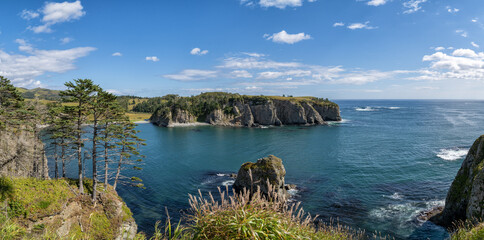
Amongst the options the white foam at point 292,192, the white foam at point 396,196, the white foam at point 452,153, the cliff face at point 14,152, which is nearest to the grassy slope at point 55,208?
the cliff face at point 14,152

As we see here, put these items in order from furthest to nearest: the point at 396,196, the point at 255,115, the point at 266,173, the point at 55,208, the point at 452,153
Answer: the point at 255,115 < the point at 452,153 < the point at 396,196 < the point at 266,173 < the point at 55,208

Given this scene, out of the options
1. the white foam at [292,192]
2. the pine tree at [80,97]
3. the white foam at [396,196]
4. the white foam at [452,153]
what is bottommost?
the white foam at [292,192]

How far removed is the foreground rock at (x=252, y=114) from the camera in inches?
5571

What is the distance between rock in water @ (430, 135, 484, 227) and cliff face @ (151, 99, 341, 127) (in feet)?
363

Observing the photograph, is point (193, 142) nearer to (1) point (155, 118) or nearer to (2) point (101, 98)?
(2) point (101, 98)

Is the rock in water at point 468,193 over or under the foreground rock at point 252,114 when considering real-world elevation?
→ under

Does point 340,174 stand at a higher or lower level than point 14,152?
lower

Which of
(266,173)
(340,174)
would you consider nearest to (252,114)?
(340,174)

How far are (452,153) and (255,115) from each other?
97912 mm

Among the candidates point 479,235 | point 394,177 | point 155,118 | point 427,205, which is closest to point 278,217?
point 479,235

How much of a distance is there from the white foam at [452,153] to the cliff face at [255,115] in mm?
76571

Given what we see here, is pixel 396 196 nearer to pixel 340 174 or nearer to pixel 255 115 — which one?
pixel 340 174

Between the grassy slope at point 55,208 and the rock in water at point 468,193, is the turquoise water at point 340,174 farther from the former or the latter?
the grassy slope at point 55,208

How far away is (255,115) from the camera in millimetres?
146250
